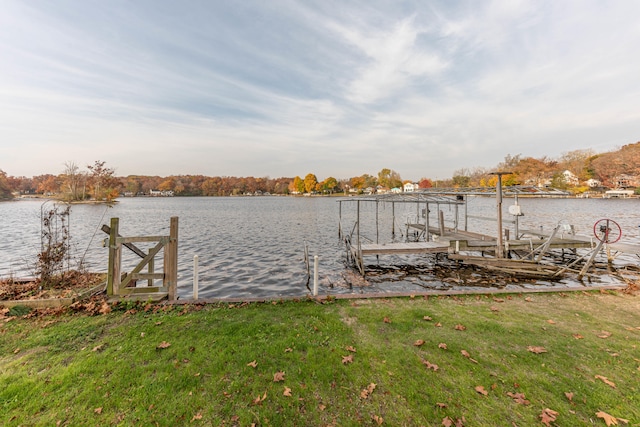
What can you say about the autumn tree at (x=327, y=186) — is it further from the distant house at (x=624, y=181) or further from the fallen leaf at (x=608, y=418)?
the fallen leaf at (x=608, y=418)

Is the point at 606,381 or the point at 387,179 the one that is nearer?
the point at 606,381

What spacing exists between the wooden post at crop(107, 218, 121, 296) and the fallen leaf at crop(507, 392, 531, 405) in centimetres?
948

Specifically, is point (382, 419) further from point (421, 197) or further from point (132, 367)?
point (421, 197)

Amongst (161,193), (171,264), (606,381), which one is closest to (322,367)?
(606,381)

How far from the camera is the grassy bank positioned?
12.8ft

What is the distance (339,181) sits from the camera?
183 metres

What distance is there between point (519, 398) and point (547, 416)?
15.0 inches

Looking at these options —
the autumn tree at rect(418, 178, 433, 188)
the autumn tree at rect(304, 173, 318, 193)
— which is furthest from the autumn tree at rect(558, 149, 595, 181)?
Result: the autumn tree at rect(304, 173, 318, 193)

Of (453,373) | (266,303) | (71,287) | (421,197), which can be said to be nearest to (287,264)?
(266,303)

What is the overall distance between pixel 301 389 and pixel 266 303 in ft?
12.4

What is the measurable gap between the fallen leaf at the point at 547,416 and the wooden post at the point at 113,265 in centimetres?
977

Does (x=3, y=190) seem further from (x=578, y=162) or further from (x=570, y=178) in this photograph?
(x=578, y=162)

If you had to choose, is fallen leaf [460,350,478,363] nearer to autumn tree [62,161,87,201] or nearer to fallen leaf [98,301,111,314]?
fallen leaf [98,301,111,314]

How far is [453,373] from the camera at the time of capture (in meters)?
4.77
